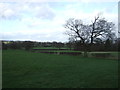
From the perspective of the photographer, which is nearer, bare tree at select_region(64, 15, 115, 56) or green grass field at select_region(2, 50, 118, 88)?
green grass field at select_region(2, 50, 118, 88)

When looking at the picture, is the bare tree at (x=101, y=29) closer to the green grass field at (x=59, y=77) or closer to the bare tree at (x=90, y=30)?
the bare tree at (x=90, y=30)

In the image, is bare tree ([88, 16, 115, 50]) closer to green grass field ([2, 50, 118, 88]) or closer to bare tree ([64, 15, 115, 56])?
A: bare tree ([64, 15, 115, 56])

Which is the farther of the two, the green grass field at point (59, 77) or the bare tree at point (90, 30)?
the bare tree at point (90, 30)

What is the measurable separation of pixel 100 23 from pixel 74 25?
372cm

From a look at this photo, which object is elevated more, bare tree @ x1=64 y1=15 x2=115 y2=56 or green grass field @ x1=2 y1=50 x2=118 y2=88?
bare tree @ x1=64 y1=15 x2=115 y2=56

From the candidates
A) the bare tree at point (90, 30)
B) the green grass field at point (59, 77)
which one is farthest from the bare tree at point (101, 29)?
the green grass field at point (59, 77)

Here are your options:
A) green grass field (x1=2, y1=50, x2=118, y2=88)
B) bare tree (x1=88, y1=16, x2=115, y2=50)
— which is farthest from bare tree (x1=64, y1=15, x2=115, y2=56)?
green grass field (x1=2, y1=50, x2=118, y2=88)

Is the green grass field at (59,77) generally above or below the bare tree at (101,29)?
below

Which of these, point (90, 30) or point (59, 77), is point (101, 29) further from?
point (59, 77)

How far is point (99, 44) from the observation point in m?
19.0

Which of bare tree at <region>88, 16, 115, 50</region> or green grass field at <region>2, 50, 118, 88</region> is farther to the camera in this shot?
bare tree at <region>88, 16, 115, 50</region>

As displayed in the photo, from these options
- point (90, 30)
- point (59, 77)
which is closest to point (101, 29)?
point (90, 30)

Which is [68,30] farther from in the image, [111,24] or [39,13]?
[39,13]

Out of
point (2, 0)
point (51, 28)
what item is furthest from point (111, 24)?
point (2, 0)
